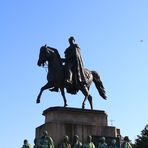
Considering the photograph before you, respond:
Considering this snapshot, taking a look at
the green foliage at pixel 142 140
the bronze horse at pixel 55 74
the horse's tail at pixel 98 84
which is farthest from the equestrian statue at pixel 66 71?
the green foliage at pixel 142 140

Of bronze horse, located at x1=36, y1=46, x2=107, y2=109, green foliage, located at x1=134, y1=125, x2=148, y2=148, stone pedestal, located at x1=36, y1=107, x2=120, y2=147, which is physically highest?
green foliage, located at x1=134, y1=125, x2=148, y2=148

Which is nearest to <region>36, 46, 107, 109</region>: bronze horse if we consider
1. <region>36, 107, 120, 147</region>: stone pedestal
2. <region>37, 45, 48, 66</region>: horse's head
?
<region>37, 45, 48, 66</region>: horse's head

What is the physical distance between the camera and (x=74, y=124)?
2294cm

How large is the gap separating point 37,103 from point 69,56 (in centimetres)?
312

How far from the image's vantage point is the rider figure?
950 inches

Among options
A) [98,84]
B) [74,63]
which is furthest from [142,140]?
[74,63]

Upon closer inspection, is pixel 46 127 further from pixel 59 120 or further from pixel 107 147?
pixel 107 147

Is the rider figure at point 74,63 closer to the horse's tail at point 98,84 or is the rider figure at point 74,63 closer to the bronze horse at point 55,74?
the bronze horse at point 55,74

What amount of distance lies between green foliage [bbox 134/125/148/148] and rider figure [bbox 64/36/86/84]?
2902 centimetres

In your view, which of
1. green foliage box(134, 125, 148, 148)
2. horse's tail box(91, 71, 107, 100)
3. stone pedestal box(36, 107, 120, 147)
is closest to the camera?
stone pedestal box(36, 107, 120, 147)

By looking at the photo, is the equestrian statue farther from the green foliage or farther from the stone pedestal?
the green foliage

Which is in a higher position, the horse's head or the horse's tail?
the horse's head

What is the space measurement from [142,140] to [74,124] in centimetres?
3246

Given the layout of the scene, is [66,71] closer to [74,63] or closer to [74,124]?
[74,63]
